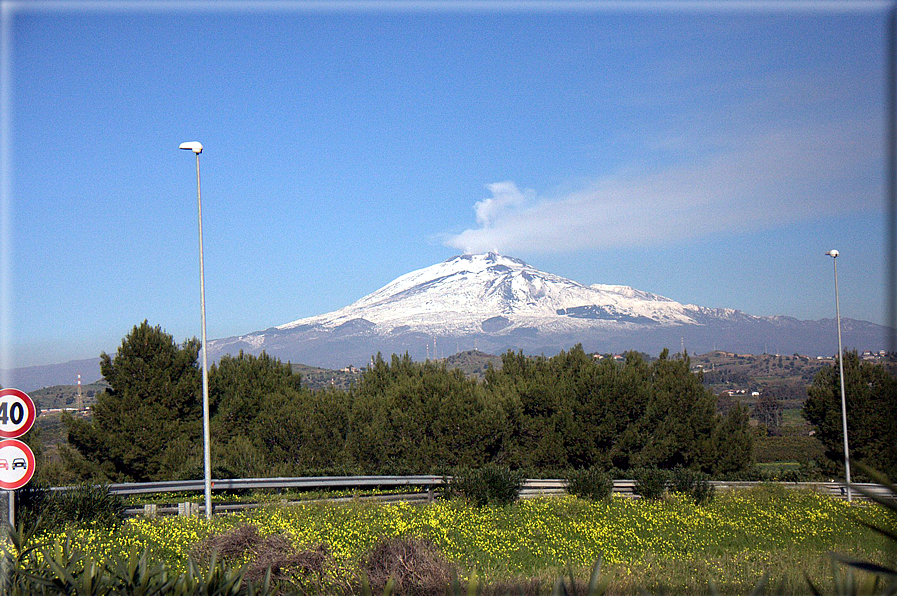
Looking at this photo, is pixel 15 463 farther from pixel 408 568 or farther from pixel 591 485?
pixel 591 485

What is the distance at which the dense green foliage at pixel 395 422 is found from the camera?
30812 millimetres

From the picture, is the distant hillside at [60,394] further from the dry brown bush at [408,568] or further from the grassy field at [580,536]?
the dry brown bush at [408,568]

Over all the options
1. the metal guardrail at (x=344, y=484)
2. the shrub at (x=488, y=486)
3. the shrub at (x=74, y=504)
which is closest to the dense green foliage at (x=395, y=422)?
the metal guardrail at (x=344, y=484)

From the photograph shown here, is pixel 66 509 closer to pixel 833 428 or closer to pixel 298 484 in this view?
pixel 298 484

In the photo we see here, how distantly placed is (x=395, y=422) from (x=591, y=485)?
16.8 metres

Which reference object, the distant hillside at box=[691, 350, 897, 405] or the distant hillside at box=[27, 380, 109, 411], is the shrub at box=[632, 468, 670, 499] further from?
the distant hillside at box=[691, 350, 897, 405]

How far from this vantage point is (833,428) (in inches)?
1513

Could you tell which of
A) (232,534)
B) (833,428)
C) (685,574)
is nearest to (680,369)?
(833,428)

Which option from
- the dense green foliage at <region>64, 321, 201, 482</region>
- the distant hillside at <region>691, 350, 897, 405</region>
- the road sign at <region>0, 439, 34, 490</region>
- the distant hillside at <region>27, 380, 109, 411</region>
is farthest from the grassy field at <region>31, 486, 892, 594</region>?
the distant hillside at <region>691, 350, 897, 405</region>

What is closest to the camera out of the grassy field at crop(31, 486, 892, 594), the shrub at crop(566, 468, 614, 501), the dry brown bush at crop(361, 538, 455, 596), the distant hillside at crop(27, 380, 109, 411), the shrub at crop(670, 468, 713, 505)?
the dry brown bush at crop(361, 538, 455, 596)

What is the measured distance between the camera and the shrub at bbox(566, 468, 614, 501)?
20.0 metres

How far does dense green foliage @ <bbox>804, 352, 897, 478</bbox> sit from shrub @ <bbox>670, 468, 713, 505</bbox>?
17.9m

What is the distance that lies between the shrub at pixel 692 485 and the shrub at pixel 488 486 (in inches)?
203

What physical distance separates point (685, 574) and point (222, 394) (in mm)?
31764
